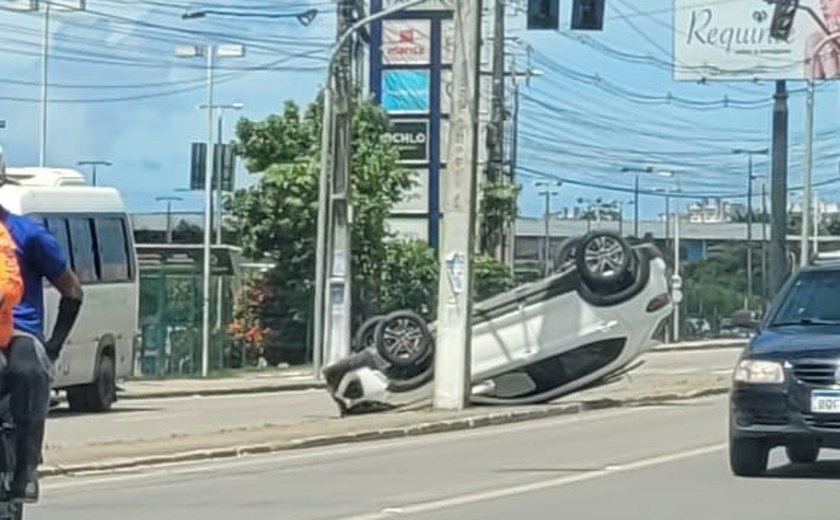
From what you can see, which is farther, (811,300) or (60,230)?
(60,230)

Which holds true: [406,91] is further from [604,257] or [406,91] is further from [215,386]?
[604,257]

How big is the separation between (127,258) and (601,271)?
748 cm

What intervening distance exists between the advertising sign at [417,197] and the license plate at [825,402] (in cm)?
4514

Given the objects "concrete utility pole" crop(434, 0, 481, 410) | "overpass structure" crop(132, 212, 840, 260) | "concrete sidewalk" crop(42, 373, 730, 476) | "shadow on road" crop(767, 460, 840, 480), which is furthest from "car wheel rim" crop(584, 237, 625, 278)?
"overpass structure" crop(132, 212, 840, 260)

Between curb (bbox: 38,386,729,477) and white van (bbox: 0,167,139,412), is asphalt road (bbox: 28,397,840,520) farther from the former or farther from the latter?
white van (bbox: 0,167,139,412)

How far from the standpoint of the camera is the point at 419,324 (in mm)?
26656

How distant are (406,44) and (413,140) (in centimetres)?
342

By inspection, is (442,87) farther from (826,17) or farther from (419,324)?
(419,324)

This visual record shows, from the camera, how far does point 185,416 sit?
28031 millimetres

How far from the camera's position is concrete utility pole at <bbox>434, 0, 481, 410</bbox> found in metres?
25.6

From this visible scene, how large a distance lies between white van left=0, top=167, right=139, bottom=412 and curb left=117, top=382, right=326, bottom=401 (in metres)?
4.57

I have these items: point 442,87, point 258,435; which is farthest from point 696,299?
point 258,435

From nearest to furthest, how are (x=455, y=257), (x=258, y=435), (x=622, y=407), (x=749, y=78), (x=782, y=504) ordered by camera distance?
1. (x=782, y=504)
2. (x=258, y=435)
3. (x=455, y=257)
4. (x=622, y=407)
5. (x=749, y=78)

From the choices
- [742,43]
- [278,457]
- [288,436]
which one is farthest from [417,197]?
[278,457]
